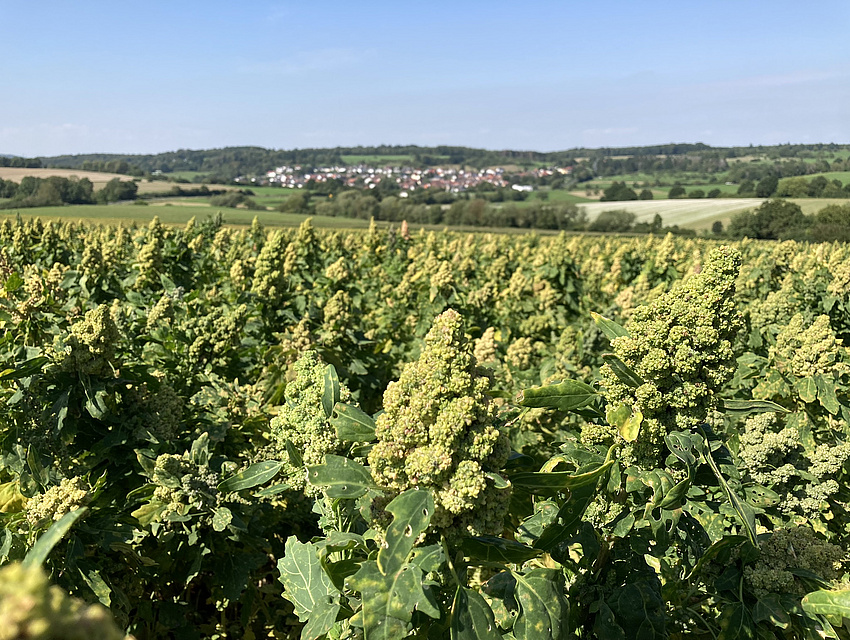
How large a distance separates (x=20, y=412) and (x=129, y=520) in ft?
4.57

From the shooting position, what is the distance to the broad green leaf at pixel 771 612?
241cm

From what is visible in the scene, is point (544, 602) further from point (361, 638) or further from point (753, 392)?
point (753, 392)

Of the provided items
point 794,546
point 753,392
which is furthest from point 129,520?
point 753,392

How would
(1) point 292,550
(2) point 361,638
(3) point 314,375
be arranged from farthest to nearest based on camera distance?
(3) point 314,375, (1) point 292,550, (2) point 361,638

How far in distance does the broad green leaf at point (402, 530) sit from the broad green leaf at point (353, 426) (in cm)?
43

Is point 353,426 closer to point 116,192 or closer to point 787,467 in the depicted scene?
point 787,467

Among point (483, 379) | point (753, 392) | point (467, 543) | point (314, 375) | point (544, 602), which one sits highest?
point (483, 379)

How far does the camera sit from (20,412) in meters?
3.96

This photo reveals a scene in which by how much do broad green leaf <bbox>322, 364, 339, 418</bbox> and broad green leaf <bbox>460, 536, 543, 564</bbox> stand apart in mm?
863

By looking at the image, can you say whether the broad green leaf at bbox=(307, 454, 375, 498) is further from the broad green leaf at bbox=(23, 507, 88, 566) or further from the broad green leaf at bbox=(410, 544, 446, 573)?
the broad green leaf at bbox=(23, 507, 88, 566)

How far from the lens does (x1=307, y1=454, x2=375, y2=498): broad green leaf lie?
1920mm

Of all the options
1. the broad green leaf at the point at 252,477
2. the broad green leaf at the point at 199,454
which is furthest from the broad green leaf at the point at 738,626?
the broad green leaf at the point at 199,454

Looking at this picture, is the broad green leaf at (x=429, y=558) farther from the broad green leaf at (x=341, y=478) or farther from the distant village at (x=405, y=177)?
the distant village at (x=405, y=177)

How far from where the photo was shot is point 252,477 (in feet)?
8.27
